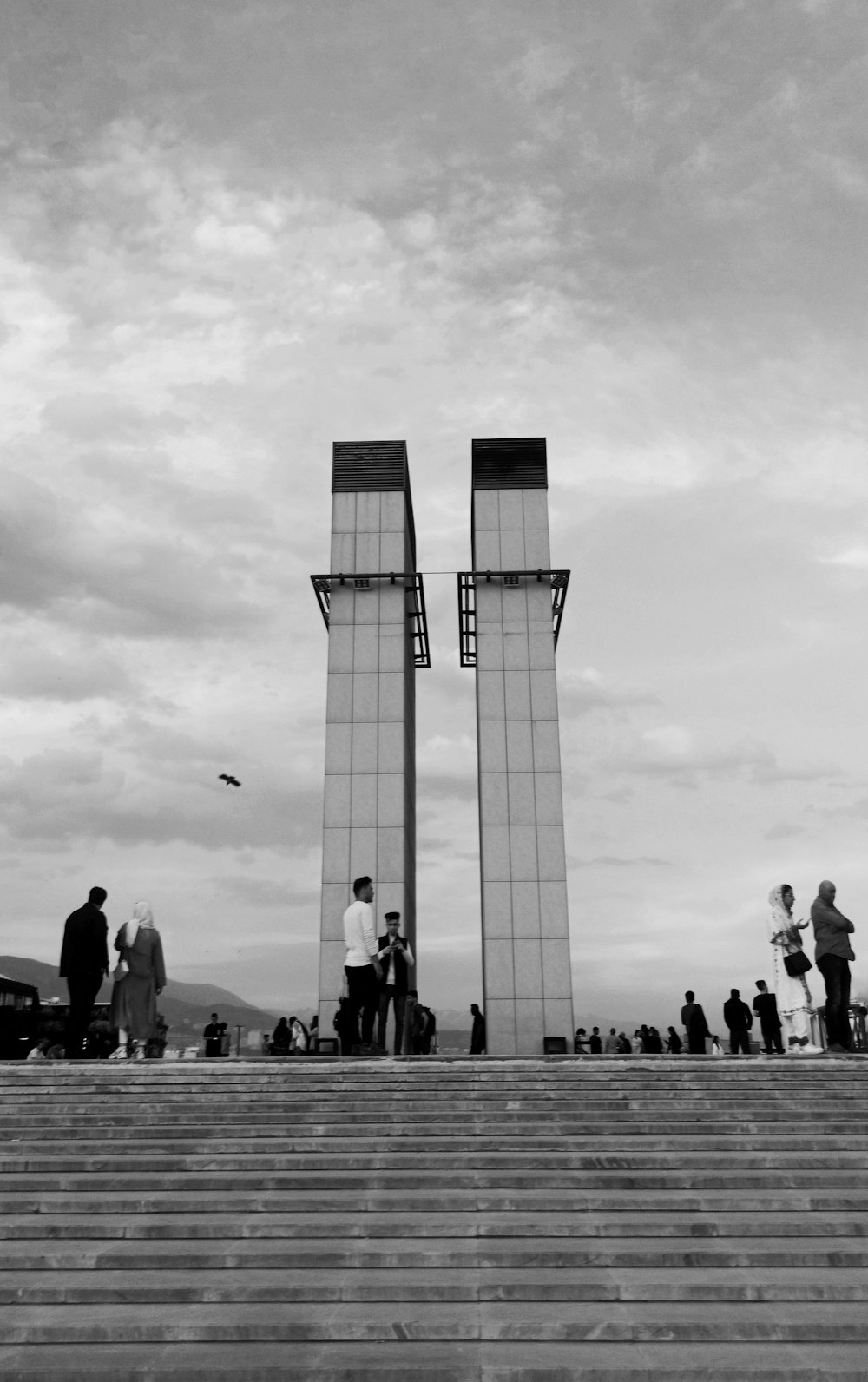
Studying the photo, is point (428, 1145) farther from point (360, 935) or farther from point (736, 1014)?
point (736, 1014)

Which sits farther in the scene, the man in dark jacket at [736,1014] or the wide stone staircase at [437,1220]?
the man in dark jacket at [736,1014]

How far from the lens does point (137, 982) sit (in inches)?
531

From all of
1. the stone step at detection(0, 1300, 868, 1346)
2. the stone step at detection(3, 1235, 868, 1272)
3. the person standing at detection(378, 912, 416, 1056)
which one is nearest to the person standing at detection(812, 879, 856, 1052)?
the person standing at detection(378, 912, 416, 1056)

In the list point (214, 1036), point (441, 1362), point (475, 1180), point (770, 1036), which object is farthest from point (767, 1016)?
point (441, 1362)

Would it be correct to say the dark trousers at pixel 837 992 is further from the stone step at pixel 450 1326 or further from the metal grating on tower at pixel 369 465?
the metal grating on tower at pixel 369 465

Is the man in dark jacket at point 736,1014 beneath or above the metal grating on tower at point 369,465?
beneath

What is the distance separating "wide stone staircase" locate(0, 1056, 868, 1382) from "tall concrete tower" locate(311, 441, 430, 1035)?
984 centimetres

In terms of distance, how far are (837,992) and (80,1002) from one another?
8860mm

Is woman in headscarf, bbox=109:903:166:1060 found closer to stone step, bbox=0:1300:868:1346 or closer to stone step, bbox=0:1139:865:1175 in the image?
stone step, bbox=0:1139:865:1175

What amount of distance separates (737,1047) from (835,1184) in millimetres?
10759

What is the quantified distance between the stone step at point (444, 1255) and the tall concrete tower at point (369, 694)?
1382 centimetres

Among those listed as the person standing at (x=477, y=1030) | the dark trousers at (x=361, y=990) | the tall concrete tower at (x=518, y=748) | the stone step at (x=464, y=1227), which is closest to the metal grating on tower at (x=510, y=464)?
the tall concrete tower at (x=518, y=748)

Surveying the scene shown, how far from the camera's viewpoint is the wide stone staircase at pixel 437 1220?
17.9 ft

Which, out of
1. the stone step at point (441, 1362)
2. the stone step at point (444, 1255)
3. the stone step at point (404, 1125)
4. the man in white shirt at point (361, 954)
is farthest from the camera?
the man in white shirt at point (361, 954)
